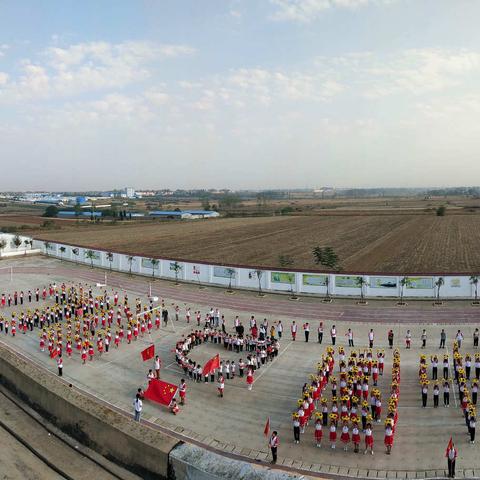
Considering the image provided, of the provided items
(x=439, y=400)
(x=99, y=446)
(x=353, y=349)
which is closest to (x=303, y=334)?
(x=353, y=349)

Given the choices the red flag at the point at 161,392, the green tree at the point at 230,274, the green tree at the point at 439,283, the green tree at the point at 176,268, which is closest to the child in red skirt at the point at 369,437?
the red flag at the point at 161,392

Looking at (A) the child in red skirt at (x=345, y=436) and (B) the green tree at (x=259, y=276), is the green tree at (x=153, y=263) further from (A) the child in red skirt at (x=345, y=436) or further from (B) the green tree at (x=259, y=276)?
(A) the child in red skirt at (x=345, y=436)

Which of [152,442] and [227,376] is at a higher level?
[152,442]

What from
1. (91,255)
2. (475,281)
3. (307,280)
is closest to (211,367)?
(307,280)

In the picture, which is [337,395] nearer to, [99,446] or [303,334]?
[303,334]

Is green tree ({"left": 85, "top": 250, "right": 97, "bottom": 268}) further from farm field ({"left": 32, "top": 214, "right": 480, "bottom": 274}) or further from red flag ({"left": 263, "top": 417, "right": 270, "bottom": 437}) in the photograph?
red flag ({"left": 263, "top": 417, "right": 270, "bottom": 437})
